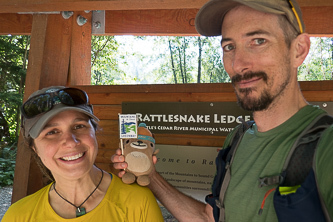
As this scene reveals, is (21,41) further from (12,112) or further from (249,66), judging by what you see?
(249,66)

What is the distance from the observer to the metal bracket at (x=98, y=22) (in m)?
3.45

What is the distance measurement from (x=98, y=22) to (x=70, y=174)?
201cm

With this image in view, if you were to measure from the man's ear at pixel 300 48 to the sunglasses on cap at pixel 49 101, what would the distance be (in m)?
1.27

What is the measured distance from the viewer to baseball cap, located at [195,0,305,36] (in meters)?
1.57

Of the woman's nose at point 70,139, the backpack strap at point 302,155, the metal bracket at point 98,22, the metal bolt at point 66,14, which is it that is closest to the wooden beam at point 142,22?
the metal bracket at point 98,22

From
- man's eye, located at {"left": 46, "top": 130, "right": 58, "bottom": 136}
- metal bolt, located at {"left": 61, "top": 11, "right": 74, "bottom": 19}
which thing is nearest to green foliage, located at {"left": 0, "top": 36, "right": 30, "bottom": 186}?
metal bolt, located at {"left": 61, "top": 11, "right": 74, "bottom": 19}

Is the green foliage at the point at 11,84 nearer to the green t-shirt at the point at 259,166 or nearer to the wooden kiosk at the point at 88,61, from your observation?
the wooden kiosk at the point at 88,61

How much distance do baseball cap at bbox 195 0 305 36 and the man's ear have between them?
42mm

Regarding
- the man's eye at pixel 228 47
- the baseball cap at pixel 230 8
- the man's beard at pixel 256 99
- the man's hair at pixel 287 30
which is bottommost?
the man's beard at pixel 256 99

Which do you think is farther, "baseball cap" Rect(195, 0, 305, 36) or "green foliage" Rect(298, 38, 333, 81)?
"green foliage" Rect(298, 38, 333, 81)

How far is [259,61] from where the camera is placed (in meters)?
1.60

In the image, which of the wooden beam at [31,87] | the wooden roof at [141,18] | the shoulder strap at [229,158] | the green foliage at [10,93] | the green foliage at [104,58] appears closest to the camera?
the shoulder strap at [229,158]

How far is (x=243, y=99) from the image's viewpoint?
5.42ft

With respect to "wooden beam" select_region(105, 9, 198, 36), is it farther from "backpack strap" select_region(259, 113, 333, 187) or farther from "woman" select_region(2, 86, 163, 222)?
"backpack strap" select_region(259, 113, 333, 187)
